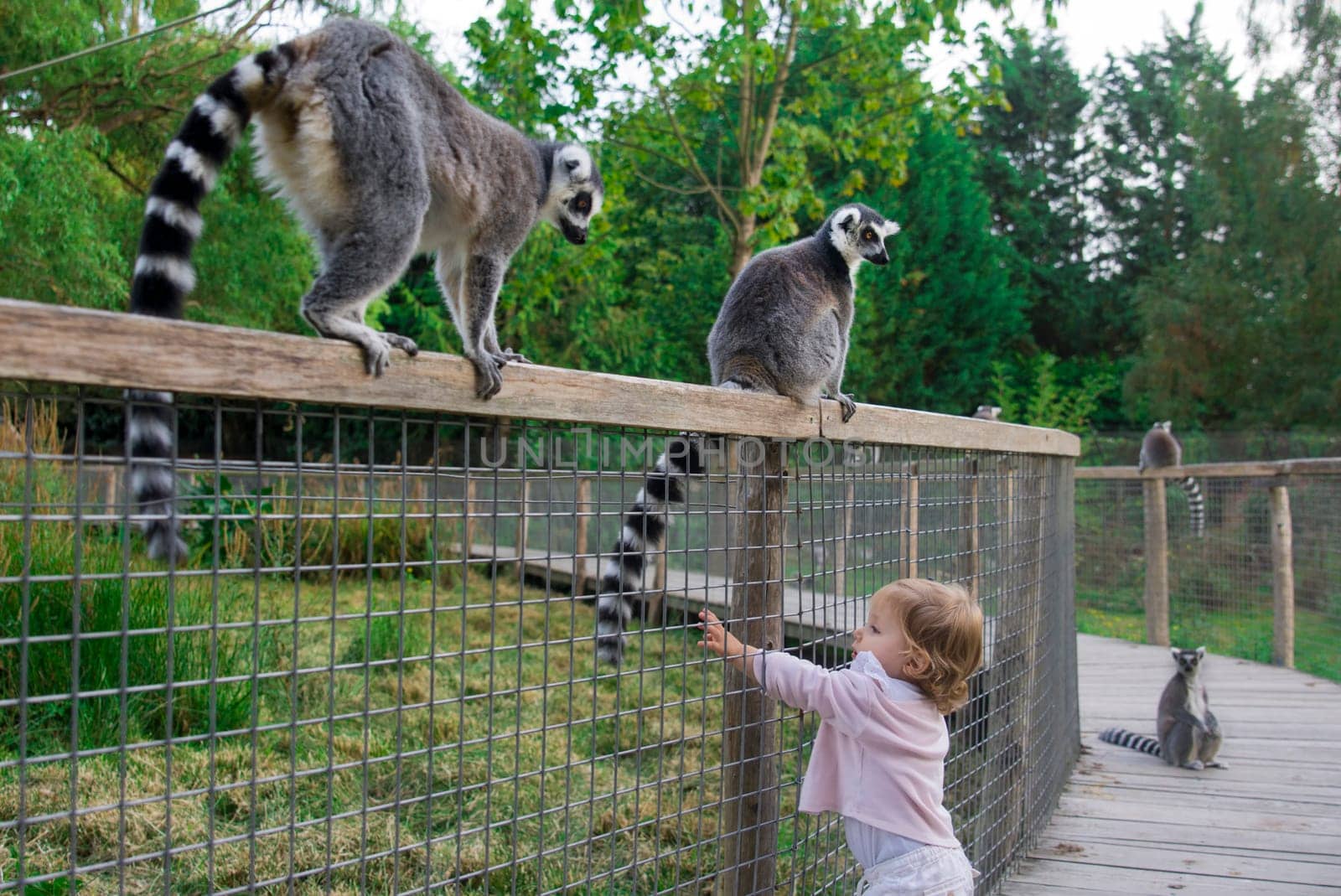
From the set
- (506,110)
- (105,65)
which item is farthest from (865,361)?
(105,65)

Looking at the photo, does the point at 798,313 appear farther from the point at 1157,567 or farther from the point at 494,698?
the point at 1157,567

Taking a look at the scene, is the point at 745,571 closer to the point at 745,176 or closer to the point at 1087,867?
the point at 1087,867

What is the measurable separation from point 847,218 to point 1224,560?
680cm

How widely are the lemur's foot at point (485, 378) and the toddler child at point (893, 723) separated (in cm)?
71

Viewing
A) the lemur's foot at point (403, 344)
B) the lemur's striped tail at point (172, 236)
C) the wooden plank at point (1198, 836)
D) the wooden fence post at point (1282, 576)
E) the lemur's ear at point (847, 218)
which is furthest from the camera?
the wooden fence post at point (1282, 576)

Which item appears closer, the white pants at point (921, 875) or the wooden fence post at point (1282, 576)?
the white pants at point (921, 875)

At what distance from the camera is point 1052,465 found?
4.90 metres

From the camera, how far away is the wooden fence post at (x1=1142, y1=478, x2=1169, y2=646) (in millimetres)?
9320

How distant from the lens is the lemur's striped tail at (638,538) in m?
2.23

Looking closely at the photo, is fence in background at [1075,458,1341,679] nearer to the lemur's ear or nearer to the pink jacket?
the lemur's ear

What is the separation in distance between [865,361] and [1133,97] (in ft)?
50.5

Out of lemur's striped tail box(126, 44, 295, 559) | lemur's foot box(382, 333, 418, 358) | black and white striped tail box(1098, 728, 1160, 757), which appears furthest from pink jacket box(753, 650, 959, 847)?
black and white striped tail box(1098, 728, 1160, 757)

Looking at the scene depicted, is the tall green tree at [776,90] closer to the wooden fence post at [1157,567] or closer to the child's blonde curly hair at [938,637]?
the wooden fence post at [1157,567]

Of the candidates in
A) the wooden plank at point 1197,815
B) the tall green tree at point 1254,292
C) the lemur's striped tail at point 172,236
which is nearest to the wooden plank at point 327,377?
the lemur's striped tail at point 172,236
